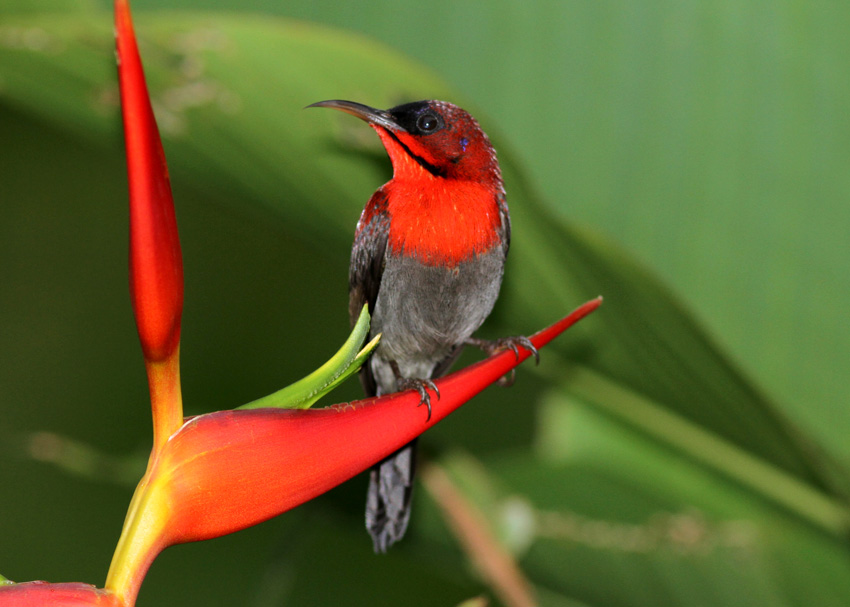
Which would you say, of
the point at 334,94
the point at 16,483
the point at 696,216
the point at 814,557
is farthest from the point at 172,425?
the point at 16,483

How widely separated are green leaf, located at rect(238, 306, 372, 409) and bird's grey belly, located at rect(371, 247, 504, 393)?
6.1 inches

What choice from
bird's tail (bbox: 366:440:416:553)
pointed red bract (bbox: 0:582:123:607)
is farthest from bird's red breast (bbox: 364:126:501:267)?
pointed red bract (bbox: 0:582:123:607)

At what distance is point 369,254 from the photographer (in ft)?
1.48

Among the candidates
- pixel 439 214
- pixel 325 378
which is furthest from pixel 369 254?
pixel 325 378

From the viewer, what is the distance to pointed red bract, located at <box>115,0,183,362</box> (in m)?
0.24

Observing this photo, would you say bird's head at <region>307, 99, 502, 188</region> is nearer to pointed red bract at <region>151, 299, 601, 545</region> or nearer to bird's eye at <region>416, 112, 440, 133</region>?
bird's eye at <region>416, 112, 440, 133</region>

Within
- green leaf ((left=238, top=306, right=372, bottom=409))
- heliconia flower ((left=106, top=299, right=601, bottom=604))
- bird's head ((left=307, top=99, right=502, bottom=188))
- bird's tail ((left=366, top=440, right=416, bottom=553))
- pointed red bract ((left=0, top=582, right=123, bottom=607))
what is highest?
bird's head ((left=307, top=99, right=502, bottom=188))

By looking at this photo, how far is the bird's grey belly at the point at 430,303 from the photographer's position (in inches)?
17.6

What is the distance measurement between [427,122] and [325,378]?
166 millimetres

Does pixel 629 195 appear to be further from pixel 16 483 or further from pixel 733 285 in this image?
pixel 16 483

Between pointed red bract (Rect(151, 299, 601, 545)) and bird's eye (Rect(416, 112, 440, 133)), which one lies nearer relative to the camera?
pointed red bract (Rect(151, 299, 601, 545))

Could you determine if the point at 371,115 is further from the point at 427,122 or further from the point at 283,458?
the point at 283,458

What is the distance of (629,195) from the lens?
71 cm

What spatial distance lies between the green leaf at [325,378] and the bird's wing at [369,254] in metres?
0.14
